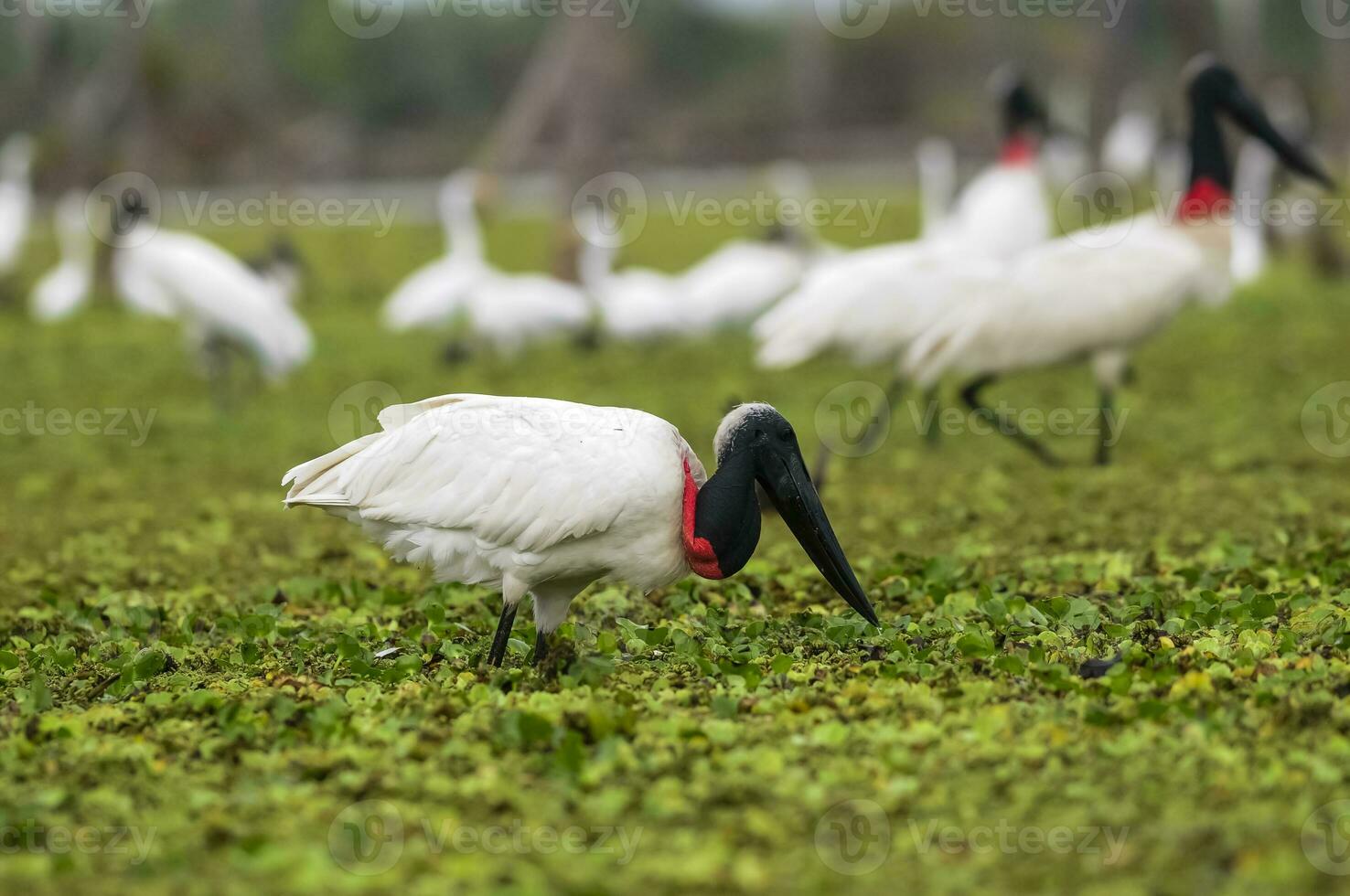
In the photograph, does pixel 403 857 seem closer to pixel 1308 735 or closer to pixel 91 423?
pixel 1308 735

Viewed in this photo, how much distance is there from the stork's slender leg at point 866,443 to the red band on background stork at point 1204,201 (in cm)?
170

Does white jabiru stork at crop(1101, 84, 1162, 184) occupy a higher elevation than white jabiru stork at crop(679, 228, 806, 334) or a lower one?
higher

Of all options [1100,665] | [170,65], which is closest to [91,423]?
[1100,665]

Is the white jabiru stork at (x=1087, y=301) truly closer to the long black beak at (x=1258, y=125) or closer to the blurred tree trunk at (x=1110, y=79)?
the long black beak at (x=1258, y=125)

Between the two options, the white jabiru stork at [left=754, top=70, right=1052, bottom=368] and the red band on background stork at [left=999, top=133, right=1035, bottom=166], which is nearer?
the white jabiru stork at [left=754, top=70, right=1052, bottom=368]

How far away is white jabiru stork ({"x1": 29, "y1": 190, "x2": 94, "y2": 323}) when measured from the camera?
1805 centimetres

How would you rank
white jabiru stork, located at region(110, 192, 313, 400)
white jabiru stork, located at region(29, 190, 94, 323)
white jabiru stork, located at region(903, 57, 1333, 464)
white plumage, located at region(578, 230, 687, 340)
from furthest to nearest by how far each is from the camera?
white jabiru stork, located at region(29, 190, 94, 323)
white plumage, located at region(578, 230, 687, 340)
white jabiru stork, located at region(110, 192, 313, 400)
white jabiru stork, located at region(903, 57, 1333, 464)

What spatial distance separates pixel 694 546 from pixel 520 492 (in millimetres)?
507

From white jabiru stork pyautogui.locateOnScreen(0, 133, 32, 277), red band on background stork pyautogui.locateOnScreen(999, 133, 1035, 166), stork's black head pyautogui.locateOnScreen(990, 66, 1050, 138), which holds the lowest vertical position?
red band on background stork pyautogui.locateOnScreen(999, 133, 1035, 166)

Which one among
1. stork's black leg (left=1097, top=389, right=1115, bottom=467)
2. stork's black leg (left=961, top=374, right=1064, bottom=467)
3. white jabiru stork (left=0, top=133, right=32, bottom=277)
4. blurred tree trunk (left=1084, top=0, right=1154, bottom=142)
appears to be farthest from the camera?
white jabiru stork (left=0, top=133, right=32, bottom=277)

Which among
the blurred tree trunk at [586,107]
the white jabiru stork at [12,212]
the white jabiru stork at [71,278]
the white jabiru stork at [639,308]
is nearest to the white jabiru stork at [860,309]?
the white jabiru stork at [639,308]

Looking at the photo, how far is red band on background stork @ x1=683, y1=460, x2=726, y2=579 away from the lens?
4.80m

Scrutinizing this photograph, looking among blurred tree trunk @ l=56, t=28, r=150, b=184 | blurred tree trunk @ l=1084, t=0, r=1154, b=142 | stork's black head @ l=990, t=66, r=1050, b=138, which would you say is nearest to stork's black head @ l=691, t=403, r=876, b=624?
stork's black head @ l=990, t=66, r=1050, b=138

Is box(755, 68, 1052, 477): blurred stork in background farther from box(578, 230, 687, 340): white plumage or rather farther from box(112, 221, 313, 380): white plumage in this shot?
box(578, 230, 687, 340): white plumage
